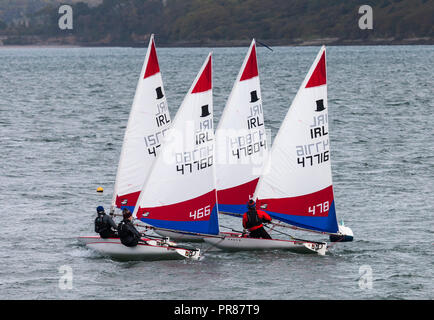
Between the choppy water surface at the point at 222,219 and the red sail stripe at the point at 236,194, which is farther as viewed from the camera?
the red sail stripe at the point at 236,194

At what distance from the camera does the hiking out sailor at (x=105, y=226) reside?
32594 mm

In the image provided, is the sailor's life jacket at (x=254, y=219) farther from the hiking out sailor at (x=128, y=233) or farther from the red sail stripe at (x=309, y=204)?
the hiking out sailor at (x=128, y=233)

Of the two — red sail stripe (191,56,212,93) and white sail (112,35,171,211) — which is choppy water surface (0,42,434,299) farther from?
red sail stripe (191,56,212,93)

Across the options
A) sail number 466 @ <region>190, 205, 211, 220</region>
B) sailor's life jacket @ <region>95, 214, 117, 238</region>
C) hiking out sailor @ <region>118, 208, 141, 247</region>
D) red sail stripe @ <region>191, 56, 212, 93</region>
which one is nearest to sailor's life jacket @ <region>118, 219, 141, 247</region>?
hiking out sailor @ <region>118, 208, 141, 247</region>

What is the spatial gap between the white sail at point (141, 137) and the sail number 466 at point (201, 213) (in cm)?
317

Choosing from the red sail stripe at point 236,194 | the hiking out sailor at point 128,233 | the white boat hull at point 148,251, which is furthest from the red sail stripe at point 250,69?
the hiking out sailor at point 128,233

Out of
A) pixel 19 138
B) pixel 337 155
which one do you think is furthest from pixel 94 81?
pixel 337 155

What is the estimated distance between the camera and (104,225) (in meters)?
32.9

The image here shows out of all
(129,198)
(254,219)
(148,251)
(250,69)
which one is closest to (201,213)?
(254,219)

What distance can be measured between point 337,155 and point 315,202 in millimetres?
26469

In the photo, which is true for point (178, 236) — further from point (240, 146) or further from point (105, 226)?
point (240, 146)

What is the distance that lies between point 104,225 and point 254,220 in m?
5.55

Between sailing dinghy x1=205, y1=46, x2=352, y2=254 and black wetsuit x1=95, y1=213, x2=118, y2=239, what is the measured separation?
3.84 m

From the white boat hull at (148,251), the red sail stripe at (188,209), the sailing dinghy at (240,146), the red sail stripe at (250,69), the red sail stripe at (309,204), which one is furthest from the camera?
the sailing dinghy at (240,146)
